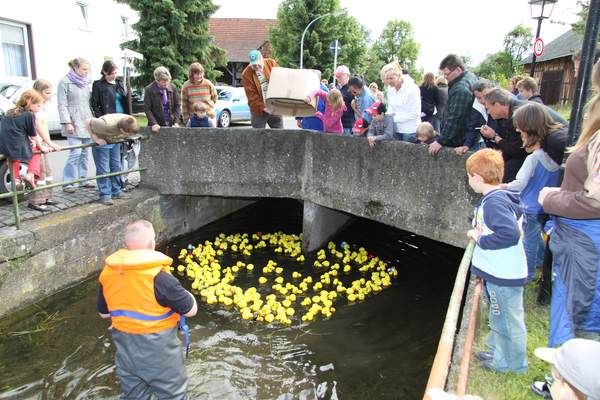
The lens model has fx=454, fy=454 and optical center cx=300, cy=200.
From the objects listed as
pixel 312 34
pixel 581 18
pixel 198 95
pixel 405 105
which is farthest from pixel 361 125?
pixel 312 34

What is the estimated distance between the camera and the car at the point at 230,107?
20008 mm

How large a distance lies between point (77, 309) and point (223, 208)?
477cm

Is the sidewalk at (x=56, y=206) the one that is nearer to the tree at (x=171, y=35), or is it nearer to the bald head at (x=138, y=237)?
the bald head at (x=138, y=237)

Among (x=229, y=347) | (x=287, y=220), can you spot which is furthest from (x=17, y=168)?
(x=287, y=220)

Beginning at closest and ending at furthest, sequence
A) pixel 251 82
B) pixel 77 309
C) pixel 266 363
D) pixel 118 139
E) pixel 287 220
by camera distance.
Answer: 1. pixel 266 363
2. pixel 77 309
3. pixel 118 139
4. pixel 251 82
5. pixel 287 220

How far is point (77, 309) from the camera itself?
6.08 meters

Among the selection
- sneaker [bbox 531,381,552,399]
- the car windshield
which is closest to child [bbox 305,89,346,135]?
sneaker [bbox 531,381,552,399]

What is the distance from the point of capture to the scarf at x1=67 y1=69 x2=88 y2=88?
7.22 meters

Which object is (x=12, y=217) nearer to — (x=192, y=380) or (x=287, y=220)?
(x=192, y=380)

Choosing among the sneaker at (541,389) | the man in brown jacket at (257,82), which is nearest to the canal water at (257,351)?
the sneaker at (541,389)

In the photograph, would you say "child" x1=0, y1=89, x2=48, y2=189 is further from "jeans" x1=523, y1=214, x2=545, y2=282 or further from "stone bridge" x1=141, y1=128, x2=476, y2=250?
"jeans" x1=523, y1=214, x2=545, y2=282

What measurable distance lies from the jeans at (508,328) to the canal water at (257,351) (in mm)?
1507

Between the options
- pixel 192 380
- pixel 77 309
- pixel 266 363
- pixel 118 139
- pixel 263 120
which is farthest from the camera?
pixel 263 120

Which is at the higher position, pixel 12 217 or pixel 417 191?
pixel 417 191
